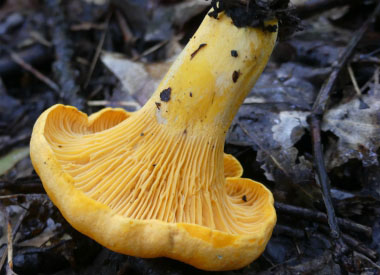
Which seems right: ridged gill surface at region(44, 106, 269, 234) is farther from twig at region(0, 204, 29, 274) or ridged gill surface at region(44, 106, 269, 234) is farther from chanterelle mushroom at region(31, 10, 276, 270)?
twig at region(0, 204, 29, 274)

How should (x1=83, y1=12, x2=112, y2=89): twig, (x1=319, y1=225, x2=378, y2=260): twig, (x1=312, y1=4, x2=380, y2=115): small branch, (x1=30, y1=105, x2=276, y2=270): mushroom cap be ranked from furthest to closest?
(x1=83, y1=12, x2=112, y2=89): twig → (x1=312, y1=4, x2=380, y2=115): small branch → (x1=319, y1=225, x2=378, y2=260): twig → (x1=30, y1=105, x2=276, y2=270): mushroom cap

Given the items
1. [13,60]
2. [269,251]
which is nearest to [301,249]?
[269,251]

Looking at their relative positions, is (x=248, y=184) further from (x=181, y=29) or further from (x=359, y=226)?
(x=181, y=29)

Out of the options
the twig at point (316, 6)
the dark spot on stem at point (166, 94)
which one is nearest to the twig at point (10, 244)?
the dark spot on stem at point (166, 94)

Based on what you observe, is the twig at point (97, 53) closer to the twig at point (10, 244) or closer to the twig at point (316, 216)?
the twig at point (10, 244)

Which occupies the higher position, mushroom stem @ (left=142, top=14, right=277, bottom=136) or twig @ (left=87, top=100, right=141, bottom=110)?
mushroom stem @ (left=142, top=14, right=277, bottom=136)

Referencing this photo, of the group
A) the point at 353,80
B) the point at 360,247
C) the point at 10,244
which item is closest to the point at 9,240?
the point at 10,244

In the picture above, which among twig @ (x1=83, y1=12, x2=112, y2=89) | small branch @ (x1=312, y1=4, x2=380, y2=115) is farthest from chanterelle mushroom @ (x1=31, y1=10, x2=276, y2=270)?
twig @ (x1=83, y1=12, x2=112, y2=89)
